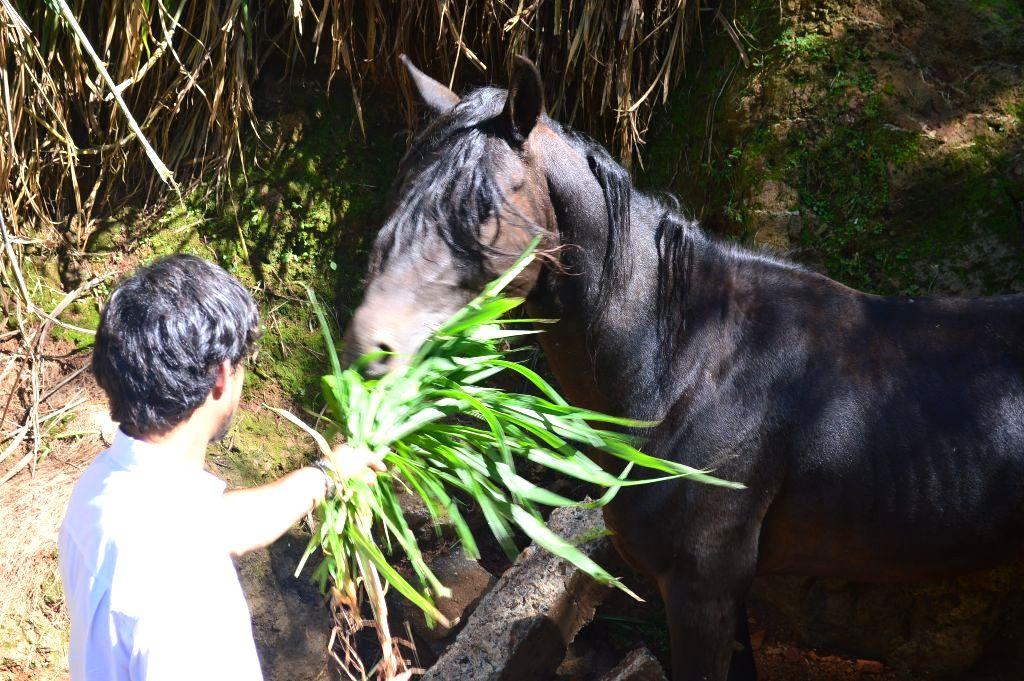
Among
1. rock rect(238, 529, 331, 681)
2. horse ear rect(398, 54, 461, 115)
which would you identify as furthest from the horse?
rock rect(238, 529, 331, 681)

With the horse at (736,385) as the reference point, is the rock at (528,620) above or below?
below

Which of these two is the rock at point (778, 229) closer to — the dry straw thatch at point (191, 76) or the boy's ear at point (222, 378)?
the dry straw thatch at point (191, 76)

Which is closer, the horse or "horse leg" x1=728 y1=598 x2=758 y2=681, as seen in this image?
the horse

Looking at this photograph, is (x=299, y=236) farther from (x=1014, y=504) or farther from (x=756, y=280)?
(x=1014, y=504)

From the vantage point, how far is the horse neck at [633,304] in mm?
2582

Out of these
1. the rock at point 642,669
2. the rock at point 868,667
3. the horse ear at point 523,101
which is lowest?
the rock at point 868,667

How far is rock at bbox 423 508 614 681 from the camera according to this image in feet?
9.96

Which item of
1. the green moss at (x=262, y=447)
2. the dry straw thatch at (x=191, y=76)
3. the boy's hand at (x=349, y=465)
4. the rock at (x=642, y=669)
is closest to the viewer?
the boy's hand at (x=349, y=465)

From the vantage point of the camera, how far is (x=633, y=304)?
2639mm

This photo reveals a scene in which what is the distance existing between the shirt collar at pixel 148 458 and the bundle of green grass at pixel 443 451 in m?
0.35

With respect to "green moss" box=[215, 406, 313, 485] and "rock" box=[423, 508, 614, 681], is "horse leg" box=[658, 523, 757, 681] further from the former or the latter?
"green moss" box=[215, 406, 313, 485]

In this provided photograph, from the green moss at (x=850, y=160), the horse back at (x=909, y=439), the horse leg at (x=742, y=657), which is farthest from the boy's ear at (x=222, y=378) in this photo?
the green moss at (x=850, y=160)

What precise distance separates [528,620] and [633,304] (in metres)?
1.31

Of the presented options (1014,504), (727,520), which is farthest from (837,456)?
(1014,504)
